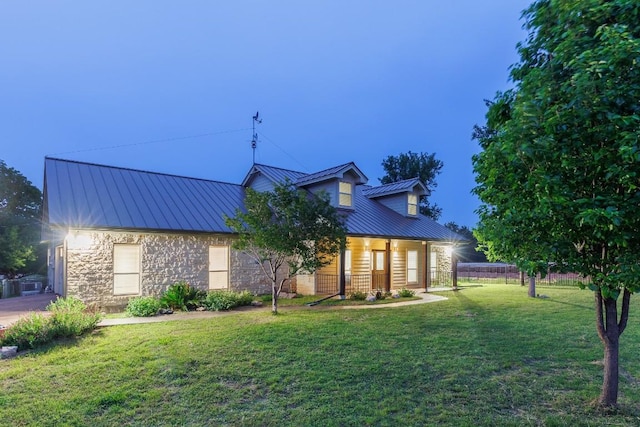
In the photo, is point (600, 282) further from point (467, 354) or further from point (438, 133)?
point (438, 133)

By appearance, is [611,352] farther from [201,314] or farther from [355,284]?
[355,284]

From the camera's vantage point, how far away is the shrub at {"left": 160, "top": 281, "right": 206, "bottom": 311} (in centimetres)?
1119

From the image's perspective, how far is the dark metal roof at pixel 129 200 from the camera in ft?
36.6

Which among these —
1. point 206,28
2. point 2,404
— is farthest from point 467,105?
point 2,404

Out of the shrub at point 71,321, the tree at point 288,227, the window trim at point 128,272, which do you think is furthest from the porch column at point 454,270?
the shrub at point 71,321

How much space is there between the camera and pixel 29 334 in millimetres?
7168

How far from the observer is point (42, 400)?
4.70 metres

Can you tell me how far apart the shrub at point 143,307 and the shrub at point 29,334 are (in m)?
2.88

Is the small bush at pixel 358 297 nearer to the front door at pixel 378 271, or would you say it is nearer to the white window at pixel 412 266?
the front door at pixel 378 271

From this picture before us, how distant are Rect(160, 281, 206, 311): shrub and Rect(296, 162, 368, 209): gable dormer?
24.6ft

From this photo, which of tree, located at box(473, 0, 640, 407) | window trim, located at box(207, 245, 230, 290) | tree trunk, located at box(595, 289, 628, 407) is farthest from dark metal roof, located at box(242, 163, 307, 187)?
tree trunk, located at box(595, 289, 628, 407)

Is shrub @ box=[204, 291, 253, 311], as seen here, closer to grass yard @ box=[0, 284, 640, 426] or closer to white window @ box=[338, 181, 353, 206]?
grass yard @ box=[0, 284, 640, 426]

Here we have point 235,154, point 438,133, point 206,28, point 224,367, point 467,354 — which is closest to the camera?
point 224,367

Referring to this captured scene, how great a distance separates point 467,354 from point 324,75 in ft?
381
